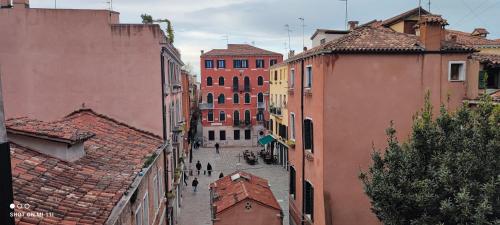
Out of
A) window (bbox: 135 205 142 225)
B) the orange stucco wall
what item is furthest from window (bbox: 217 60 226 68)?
window (bbox: 135 205 142 225)

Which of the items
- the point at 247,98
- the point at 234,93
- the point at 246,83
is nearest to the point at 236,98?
the point at 234,93

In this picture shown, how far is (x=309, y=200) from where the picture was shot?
17547 mm

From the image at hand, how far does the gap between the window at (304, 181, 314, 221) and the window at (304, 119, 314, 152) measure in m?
1.59

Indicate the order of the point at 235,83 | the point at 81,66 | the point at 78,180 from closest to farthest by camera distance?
1. the point at 78,180
2. the point at 81,66
3. the point at 235,83

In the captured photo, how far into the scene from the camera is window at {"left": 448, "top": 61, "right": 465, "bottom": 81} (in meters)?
15.5

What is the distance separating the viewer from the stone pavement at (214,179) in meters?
25.0

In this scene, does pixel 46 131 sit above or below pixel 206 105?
above

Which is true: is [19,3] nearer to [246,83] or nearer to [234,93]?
[234,93]

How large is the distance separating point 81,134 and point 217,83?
44834mm

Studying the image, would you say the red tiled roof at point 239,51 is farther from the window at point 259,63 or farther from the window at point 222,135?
the window at point 222,135

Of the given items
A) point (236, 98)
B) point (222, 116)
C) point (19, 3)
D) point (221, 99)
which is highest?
point (19, 3)

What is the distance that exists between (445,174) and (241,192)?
36.0 feet

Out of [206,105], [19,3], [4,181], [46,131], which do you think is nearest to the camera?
[4,181]

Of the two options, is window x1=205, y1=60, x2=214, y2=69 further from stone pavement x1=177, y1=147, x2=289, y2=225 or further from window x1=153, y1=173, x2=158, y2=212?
window x1=153, y1=173, x2=158, y2=212
